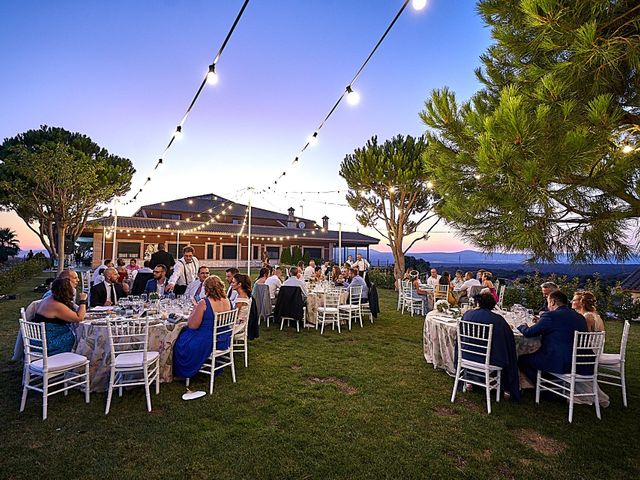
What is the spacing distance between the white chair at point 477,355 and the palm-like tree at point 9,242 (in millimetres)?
38665

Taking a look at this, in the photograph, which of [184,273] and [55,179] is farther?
[55,179]

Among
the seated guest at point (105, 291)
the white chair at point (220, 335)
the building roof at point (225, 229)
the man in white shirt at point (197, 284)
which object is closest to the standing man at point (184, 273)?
the man in white shirt at point (197, 284)

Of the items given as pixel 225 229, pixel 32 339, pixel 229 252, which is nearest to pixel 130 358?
pixel 32 339

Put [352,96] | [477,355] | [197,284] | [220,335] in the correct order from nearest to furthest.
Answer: [477,355], [220,335], [352,96], [197,284]

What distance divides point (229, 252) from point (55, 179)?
1348 cm

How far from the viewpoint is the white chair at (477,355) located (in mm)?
3533

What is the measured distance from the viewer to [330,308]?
7.20 meters

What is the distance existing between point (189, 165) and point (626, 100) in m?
16.4

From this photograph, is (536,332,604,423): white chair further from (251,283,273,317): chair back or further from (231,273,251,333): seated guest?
(251,283,273,317): chair back

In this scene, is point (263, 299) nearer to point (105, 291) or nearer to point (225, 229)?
point (105, 291)

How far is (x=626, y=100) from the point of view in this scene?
2.11 metres

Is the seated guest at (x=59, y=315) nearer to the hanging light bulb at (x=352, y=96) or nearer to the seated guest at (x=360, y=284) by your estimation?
the hanging light bulb at (x=352, y=96)

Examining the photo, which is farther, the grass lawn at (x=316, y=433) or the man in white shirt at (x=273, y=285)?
the man in white shirt at (x=273, y=285)

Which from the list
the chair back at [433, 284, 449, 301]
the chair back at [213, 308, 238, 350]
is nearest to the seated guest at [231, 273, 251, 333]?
the chair back at [213, 308, 238, 350]
